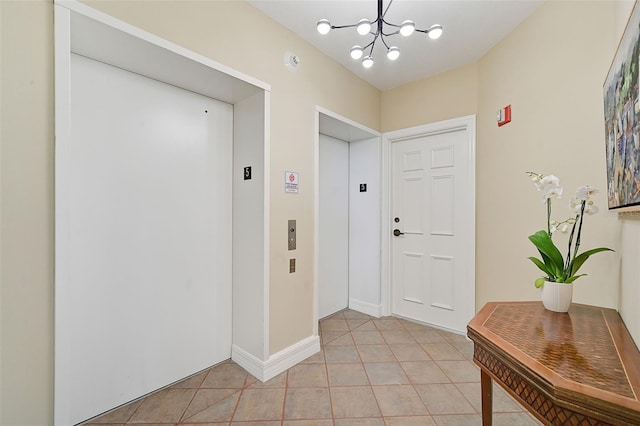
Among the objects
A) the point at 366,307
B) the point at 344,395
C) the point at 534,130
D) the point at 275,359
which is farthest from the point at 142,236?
the point at 534,130

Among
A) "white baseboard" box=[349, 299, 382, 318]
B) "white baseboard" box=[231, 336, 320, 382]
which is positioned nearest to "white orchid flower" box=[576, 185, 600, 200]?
"white baseboard" box=[231, 336, 320, 382]

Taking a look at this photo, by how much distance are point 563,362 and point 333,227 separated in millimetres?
2470

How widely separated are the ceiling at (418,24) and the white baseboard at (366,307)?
257 centimetres

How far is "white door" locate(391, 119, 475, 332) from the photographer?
2.70 metres

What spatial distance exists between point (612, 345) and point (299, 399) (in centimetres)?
161

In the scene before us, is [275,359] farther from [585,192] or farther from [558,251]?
[585,192]

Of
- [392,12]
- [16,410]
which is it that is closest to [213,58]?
[392,12]

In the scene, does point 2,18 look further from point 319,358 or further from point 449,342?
point 449,342

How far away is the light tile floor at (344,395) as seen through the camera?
5.31ft

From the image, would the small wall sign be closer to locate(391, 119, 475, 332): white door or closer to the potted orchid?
locate(391, 119, 475, 332): white door

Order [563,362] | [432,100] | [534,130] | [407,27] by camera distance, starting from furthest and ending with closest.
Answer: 1. [432,100]
2. [534,130]
3. [407,27]
4. [563,362]

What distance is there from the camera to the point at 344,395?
6.03ft

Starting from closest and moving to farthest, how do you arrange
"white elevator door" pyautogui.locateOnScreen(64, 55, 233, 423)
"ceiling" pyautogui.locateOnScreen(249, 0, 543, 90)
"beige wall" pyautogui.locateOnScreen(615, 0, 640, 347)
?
"beige wall" pyautogui.locateOnScreen(615, 0, 640, 347) < "white elevator door" pyautogui.locateOnScreen(64, 55, 233, 423) < "ceiling" pyautogui.locateOnScreen(249, 0, 543, 90)

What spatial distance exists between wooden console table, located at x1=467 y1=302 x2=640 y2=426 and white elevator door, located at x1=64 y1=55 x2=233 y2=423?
1833 mm
